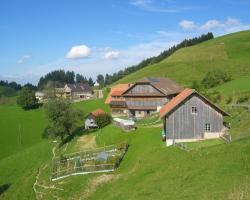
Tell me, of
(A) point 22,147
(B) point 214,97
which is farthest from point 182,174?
(A) point 22,147

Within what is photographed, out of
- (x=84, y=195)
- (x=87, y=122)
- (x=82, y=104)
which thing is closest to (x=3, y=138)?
(x=87, y=122)

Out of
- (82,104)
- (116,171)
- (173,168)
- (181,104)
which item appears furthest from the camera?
(82,104)

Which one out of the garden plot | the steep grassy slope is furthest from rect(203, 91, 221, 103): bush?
the steep grassy slope

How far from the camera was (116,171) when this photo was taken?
39719 millimetres

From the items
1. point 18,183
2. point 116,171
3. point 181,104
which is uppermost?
point 181,104

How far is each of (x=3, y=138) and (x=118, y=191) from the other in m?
61.9

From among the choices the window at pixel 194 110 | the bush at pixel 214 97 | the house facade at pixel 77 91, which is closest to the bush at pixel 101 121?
the bush at pixel 214 97

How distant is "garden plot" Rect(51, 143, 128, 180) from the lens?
4072 cm

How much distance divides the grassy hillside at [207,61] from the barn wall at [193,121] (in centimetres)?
7622

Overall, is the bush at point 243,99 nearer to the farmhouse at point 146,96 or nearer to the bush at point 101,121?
the farmhouse at point 146,96

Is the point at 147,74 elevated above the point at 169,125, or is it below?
above

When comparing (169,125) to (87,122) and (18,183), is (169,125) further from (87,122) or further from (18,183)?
(87,122)

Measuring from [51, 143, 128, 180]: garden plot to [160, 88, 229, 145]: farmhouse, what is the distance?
6.72m

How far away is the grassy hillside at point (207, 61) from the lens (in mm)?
129875
